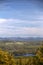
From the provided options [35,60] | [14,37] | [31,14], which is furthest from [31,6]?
[35,60]

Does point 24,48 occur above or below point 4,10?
below

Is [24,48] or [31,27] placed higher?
[31,27]

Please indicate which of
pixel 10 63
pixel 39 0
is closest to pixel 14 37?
pixel 10 63

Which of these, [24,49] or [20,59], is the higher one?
[24,49]

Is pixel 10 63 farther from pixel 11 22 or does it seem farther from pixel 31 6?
pixel 31 6

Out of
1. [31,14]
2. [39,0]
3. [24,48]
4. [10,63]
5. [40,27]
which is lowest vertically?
[10,63]

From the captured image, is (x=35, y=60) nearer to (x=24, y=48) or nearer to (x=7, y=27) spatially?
(x=24, y=48)
